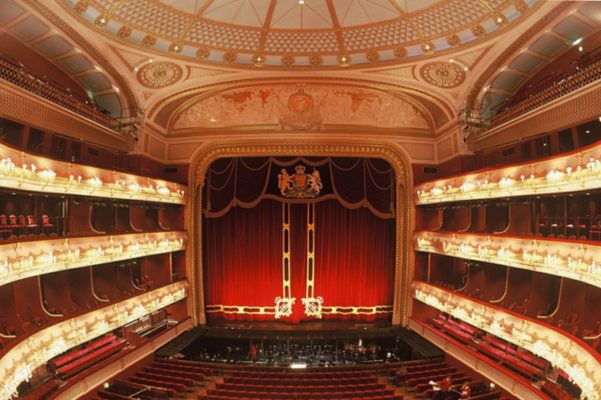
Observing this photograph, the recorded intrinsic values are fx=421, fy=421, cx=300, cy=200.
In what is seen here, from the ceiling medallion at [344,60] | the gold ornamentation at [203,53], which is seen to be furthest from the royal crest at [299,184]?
the gold ornamentation at [203,53]

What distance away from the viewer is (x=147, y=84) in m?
13.3

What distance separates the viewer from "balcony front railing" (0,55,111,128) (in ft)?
30.6

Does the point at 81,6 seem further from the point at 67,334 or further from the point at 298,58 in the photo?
the point at 67,334

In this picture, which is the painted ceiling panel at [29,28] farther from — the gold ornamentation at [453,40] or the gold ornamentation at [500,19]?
the gold ornamentation at [500,19]

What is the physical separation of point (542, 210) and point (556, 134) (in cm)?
198

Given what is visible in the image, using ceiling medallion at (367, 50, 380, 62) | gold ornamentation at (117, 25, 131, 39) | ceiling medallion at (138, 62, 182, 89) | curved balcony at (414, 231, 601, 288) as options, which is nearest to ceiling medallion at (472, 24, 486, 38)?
ceiling medallion at (367, 50, 380, 62)

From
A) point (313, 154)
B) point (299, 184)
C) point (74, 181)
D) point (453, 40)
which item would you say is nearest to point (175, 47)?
point (74, 181)

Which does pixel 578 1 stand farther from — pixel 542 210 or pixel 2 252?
pixel 2 252

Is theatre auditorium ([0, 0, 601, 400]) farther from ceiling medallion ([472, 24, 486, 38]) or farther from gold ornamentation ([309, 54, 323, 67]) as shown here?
ceiling medallion ([472, 24, 486, 38])

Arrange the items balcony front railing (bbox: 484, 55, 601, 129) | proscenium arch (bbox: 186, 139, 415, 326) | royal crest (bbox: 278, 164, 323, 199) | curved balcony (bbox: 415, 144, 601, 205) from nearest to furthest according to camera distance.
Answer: curved balcony (bbox: 415, 144, 601, 205) → balcony front railing (bbox: 484, 55, 601, 129) → proscenium arch (bbox: 186, 139, 415, 326) → royal crest (bbox: 278, 164, 323, 199)

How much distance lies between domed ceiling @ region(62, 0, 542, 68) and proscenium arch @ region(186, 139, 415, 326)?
10.5ft

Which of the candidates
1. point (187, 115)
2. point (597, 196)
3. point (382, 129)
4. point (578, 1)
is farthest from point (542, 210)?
point (187, 115)

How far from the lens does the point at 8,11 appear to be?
9.35m

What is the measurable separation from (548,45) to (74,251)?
43.3ft
